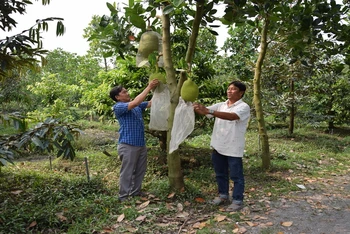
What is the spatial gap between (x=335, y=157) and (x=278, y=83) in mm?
2604

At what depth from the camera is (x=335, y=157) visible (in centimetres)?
613

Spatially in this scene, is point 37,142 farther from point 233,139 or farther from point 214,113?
point 233,139

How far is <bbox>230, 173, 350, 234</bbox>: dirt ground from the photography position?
2701 mm

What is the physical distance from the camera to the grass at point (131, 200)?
8.81 ft

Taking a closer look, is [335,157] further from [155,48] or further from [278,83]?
[155,48]

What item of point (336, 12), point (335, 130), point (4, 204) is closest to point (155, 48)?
point (336, 12)

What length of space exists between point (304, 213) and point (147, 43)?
229cm

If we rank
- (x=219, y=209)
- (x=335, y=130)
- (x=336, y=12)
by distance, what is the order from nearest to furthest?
(x=336, y=12) → (x=219, y=209) → (x=335, y=130)

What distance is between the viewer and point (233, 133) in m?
3.05

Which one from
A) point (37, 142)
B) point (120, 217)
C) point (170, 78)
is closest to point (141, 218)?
point (120, 217)

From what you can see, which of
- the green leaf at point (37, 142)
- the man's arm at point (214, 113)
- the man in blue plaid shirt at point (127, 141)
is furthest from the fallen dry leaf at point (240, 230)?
the green leaf at point (37, 142)

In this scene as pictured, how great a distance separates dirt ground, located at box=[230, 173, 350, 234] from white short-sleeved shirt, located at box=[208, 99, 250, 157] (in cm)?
62

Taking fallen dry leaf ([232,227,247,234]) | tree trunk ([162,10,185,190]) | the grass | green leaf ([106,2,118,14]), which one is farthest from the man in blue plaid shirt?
fallen dry leaf ([232,227,247,234])

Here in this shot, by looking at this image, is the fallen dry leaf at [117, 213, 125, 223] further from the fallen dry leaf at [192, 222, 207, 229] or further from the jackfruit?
the jackfruit
